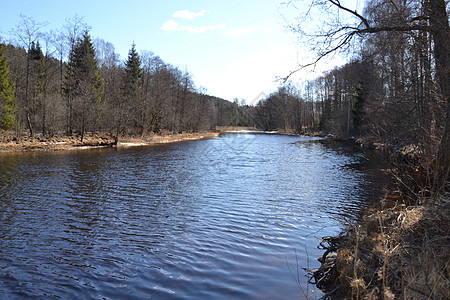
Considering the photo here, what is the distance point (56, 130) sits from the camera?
113ft

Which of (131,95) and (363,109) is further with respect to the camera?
(131,95)

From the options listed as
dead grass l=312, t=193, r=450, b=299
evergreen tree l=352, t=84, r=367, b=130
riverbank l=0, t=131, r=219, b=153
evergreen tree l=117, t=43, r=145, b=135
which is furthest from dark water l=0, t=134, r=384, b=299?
evergreen tree l=352, t=84, r=367, b=130

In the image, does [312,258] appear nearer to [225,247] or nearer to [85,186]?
[225,247]

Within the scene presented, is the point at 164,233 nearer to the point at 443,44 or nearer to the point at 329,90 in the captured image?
the point at 443,44

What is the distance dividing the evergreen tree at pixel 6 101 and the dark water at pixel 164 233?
63.2 feet

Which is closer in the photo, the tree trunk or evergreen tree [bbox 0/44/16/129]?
the tree trunk

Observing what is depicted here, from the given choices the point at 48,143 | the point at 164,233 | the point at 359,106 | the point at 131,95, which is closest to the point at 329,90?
the point at 359,106

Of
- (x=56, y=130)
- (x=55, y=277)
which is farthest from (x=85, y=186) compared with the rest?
(x=56, y=130)

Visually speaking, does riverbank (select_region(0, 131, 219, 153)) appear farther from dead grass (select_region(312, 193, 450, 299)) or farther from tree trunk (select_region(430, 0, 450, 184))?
tree trunk (select_region(430, 0, 450, 184))

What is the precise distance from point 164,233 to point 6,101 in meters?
33.0

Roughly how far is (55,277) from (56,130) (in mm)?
33283

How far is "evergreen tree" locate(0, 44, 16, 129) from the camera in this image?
31.0m

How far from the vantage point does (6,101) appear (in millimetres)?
31969

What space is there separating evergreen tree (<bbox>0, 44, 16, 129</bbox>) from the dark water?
19.3 metres
